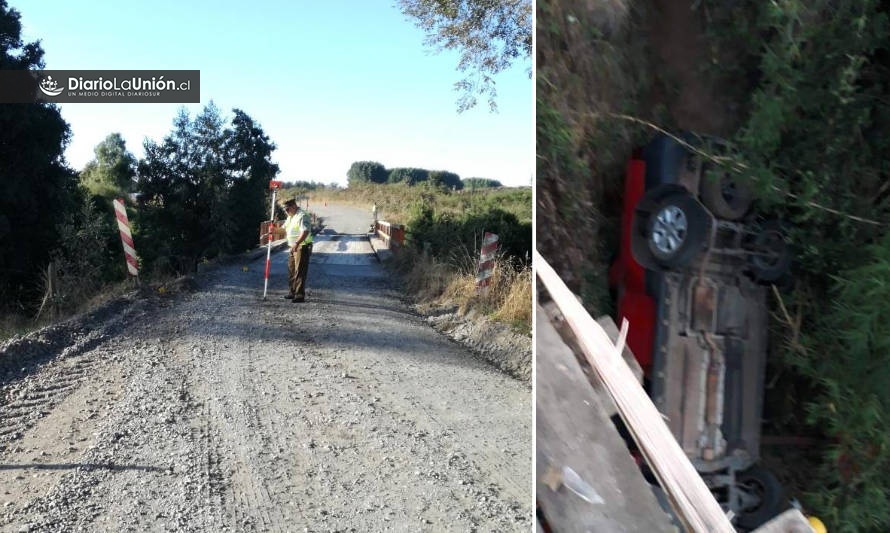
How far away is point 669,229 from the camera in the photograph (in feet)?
3.01

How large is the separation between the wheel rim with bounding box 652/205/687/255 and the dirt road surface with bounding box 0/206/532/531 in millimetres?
2178

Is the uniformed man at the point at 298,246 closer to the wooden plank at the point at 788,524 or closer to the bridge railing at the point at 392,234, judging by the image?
the bridge railing at the point at 392,234

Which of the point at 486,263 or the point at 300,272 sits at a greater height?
the point at 486,263

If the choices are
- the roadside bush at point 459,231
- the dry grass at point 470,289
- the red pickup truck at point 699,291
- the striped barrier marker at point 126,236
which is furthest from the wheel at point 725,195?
the striped barrier marker at point 126,236

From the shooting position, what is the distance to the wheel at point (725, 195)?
0.92 meters

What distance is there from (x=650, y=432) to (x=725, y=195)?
327 mm

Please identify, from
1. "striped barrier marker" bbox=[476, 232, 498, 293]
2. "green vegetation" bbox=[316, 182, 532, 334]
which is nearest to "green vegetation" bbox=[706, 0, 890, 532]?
"green vegetation" bbox=[316, 182, 532, 334]

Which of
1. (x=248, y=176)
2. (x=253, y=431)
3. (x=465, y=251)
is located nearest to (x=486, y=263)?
(x=465, y=251)

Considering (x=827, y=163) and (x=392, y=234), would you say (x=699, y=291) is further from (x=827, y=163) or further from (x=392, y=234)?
(x=392, y=234)

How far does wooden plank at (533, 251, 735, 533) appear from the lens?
→ 965mm

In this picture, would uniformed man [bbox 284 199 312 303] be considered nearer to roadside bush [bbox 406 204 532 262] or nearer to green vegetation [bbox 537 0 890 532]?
roadside bush [bbox 406 204 532 262]

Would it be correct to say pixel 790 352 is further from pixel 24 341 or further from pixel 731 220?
pixel 24 341

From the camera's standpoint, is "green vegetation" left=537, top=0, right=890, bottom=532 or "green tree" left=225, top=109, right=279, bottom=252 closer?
"green vegetation" left=537, top=0, right=890, bottom=532

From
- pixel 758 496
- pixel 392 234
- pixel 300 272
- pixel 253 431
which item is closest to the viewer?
pixel 758 496
